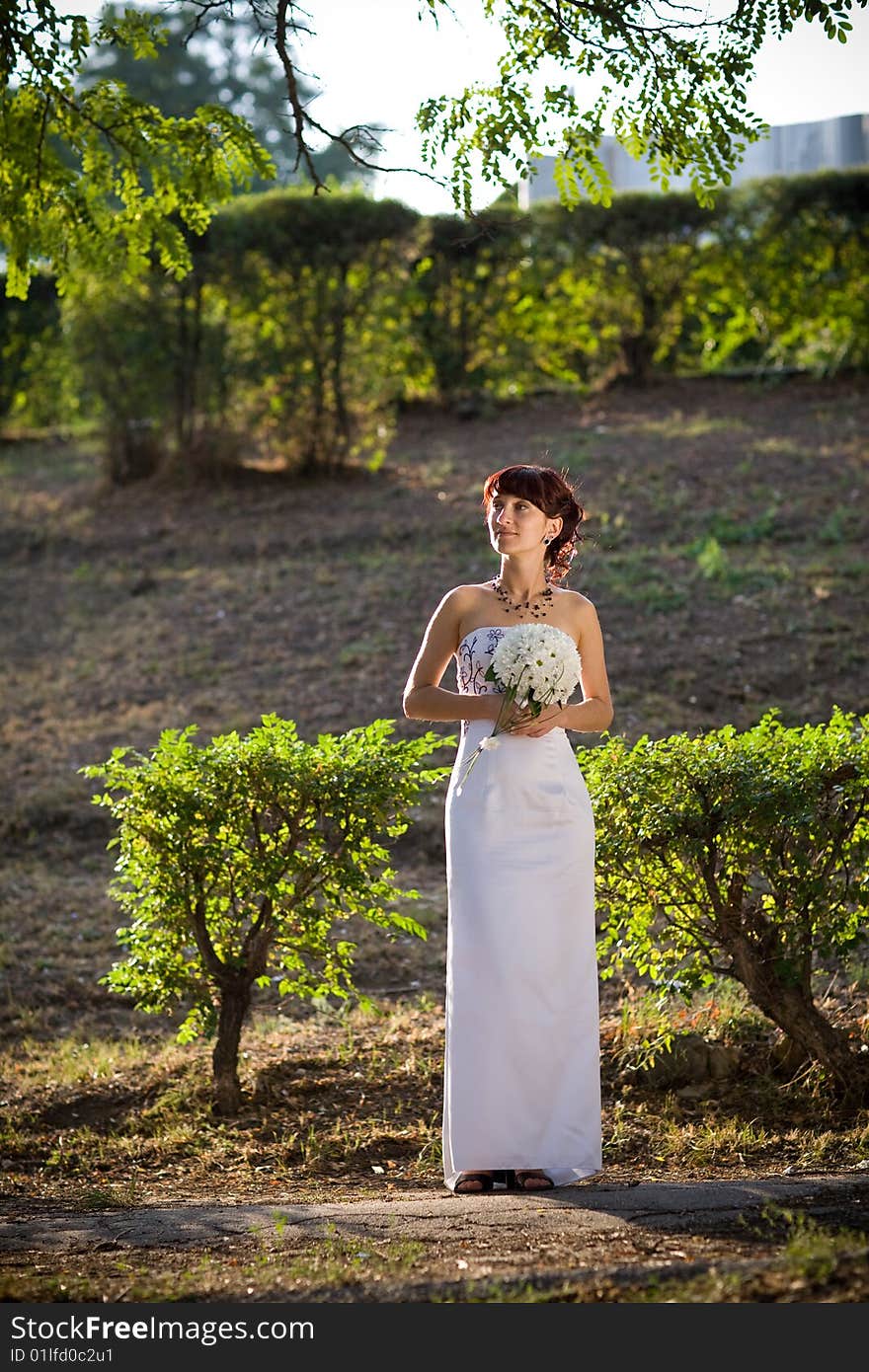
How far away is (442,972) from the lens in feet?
25.0

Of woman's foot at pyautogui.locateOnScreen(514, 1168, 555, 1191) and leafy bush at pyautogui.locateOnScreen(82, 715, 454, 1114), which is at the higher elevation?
leafy bush at pyautogui.locateOnScreen(82, 715, 454, 1114)

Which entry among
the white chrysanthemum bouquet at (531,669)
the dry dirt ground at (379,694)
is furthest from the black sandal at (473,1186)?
the white chrysanthemum bouquet at (531,669)

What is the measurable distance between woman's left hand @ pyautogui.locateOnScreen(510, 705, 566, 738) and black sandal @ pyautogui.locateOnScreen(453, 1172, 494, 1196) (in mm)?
1397

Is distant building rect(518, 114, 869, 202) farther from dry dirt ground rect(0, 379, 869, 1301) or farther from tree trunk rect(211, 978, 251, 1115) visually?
tree trunk rect(211, 978, 251, 1115)

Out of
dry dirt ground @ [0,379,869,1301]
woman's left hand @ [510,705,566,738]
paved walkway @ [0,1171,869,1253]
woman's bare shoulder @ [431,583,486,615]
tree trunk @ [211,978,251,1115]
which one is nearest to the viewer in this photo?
dry dirt ground @ [0,379,869,1301]

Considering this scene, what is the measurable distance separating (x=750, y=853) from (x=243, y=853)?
6.48 feet

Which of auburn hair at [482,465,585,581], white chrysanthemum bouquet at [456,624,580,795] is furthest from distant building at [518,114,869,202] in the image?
white chrysanthemum bouquet at [456,624,580,795]

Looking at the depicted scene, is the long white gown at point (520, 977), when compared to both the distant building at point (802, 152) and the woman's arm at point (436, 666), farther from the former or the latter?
the distant building at point (802, 152)

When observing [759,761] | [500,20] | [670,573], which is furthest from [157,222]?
[670,573]

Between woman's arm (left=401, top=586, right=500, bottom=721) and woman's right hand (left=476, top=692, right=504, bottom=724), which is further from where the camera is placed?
woman's arm (left=401, top=586, right=500, bottom=721)

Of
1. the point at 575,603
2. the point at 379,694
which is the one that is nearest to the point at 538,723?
the point at 575,603

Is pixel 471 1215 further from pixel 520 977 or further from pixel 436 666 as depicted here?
pixel 436 666

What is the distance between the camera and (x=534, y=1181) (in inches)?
176

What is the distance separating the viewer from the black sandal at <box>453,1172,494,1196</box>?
4.47m
